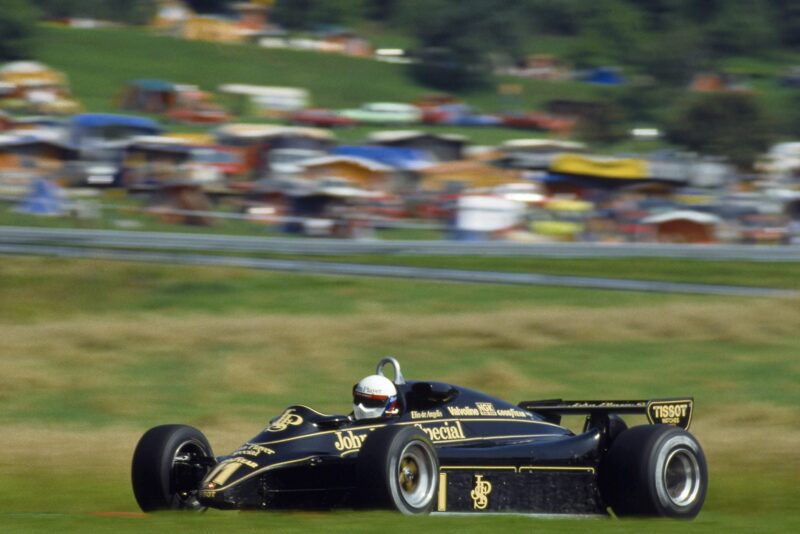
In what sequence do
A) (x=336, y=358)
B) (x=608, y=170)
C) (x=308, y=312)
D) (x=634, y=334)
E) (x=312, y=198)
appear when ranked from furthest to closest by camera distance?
(x=608, y=170) < (x=312, y=198) < (x=308, y=312) < (x=634, y=334) < (x=336, y=358)

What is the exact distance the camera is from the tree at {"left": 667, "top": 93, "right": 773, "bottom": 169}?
56125 millimetres

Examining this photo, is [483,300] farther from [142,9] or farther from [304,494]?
[142,9]

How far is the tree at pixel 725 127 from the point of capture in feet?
184

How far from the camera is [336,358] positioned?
70.1ft

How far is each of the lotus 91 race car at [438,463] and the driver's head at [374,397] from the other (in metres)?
0.04

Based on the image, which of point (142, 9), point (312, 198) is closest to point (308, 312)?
point (312, 198)

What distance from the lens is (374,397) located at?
31.0ft

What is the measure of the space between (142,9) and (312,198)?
2441 inches

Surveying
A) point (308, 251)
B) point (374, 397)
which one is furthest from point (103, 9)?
point (374, 397)

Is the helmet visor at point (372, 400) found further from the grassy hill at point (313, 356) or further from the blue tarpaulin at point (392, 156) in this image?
the blue tarpaulin at point (392, 156)

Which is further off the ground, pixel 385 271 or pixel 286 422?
pixel 385 271

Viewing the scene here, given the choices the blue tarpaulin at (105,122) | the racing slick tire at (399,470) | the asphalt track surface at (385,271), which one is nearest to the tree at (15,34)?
the blue tarpaulin at (105,122)

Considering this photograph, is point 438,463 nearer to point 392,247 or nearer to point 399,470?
point 399,470

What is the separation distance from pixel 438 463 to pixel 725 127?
51.9 m
